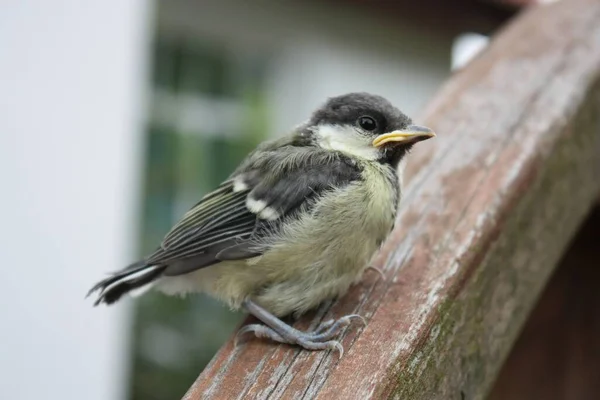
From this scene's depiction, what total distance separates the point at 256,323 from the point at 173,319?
2.62 meters

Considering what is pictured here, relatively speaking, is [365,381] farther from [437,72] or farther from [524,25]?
[437,72]

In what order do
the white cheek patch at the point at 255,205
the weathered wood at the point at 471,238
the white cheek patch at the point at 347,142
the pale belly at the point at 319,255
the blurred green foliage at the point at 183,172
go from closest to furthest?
the weathered wood at the point at 471,238 < the pale belly at the point at 319,255 < the white cheek patch at the point at 255,205 < the white cheek patch at the point at 347,142 < the blurred green foliage at the point at 183,172

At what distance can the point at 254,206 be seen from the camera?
1.05 metres

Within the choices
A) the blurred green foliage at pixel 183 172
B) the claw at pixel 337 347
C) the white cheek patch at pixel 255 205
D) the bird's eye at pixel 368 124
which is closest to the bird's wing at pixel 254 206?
the white cheek patch at pixel 255 205

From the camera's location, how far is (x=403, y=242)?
3.14ft

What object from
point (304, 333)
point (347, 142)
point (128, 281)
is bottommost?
point (128, 281)

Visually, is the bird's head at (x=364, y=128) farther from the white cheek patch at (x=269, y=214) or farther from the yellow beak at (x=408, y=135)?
the white cheek patch at (x=269, y=214)

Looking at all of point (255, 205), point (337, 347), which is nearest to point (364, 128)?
point (255, 205)

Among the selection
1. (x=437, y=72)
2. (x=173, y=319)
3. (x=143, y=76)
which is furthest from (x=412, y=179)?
(x=437, y=72)

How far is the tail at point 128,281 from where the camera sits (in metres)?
1.05

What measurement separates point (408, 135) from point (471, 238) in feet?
0.98

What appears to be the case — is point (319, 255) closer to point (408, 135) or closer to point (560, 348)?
point (408, 135)

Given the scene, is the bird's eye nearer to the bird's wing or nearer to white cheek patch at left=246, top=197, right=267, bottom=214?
the bird's wing

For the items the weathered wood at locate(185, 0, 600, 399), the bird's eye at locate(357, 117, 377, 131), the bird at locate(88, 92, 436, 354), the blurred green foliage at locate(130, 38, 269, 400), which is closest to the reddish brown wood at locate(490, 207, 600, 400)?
the weathered wood at locate(185, 0, 600, 399)
